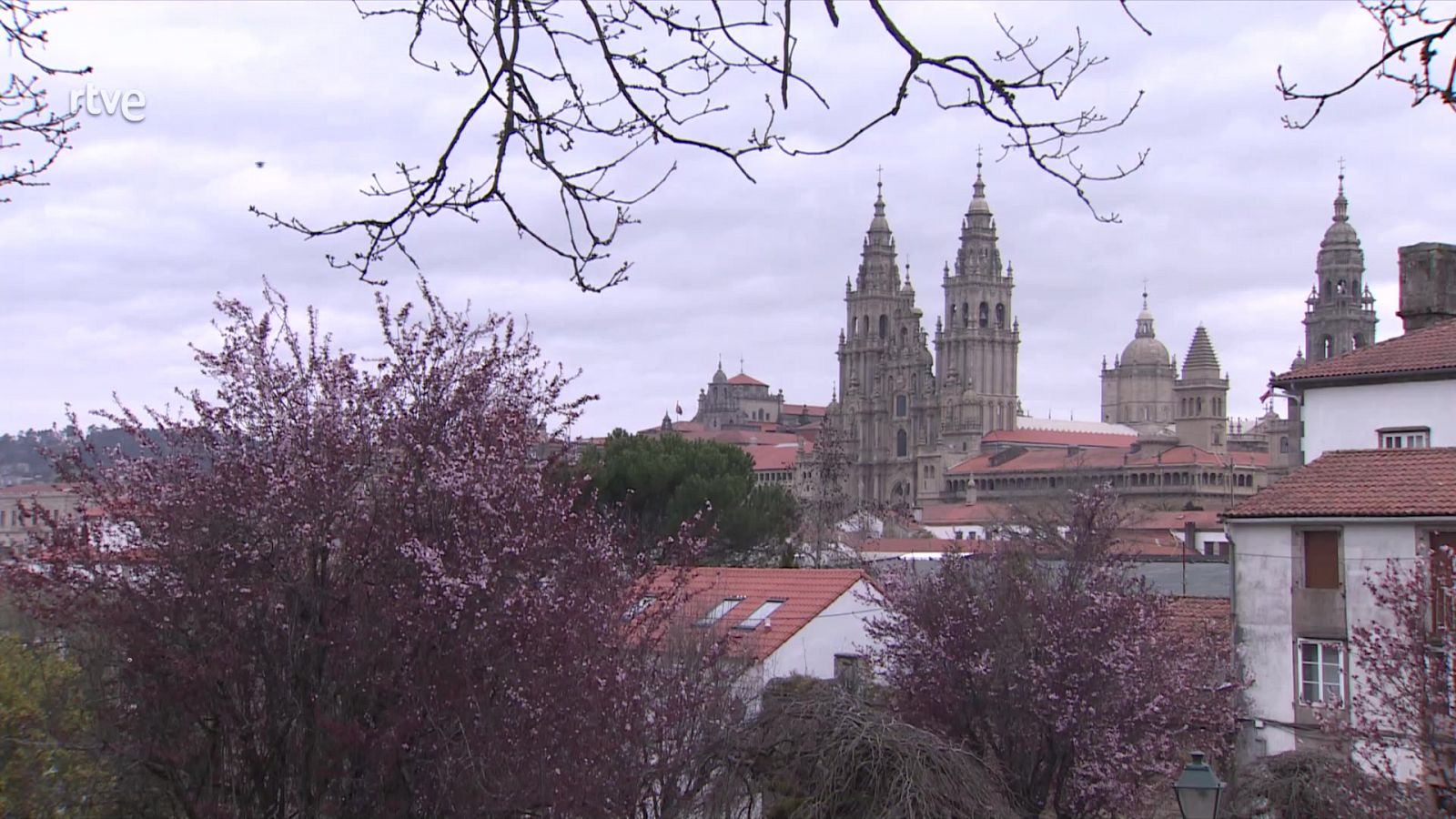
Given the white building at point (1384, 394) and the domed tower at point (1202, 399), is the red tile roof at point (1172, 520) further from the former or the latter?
the white building at point (1384, 394)

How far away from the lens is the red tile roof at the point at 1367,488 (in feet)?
71.4

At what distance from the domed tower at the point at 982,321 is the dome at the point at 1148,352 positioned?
18858 mm

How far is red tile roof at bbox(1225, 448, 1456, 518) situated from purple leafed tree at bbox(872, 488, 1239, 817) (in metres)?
2.53

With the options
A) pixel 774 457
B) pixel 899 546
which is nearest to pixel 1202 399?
pixel 774 457

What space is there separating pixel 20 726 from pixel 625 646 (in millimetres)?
5026

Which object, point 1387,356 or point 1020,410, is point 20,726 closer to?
point 1387,356

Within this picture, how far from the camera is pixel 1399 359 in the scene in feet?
88.9

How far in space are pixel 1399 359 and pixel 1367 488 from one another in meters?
5.31

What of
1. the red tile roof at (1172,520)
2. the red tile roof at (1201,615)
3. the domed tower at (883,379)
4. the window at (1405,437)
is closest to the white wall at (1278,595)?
the red tile roof at (1201,615)

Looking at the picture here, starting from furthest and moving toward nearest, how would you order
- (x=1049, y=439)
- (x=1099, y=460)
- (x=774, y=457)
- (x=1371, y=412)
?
(x=774, y=457)
(x=1049, y=439)
(x=1099, y=460)
(x=1371, y=412)

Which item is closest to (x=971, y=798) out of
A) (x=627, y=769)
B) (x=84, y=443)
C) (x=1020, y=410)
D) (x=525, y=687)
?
(x=627, y=769)

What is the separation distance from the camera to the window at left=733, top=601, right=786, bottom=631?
26717 millimetres

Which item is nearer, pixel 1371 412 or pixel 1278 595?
pixel 1278 595

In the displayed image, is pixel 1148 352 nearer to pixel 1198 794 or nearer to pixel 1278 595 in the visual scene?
pixel 1278 595
